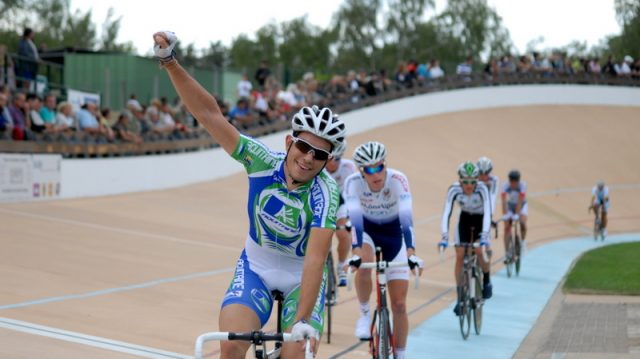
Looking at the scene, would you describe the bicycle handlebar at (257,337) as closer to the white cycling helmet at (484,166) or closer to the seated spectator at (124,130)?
the white cycling helmet at (484,166)

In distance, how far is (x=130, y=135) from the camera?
19406 millimetres

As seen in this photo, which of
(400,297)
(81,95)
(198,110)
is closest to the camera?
(198,110)

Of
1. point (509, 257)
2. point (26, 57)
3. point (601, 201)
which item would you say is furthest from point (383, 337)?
A: point (601, 201)

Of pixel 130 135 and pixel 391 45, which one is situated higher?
pixel 391 45

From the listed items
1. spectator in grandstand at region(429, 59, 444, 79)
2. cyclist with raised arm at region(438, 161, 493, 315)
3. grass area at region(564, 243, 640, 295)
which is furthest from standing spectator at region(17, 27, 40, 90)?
spectator in grandstand at region(429, 59, 444, 79)

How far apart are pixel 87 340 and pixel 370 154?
2.73 metres

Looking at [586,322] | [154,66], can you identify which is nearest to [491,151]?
[154,66]

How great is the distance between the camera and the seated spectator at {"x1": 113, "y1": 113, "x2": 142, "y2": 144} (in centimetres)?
1909

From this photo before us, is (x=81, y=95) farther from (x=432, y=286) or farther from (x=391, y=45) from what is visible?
(x=391, y=45)

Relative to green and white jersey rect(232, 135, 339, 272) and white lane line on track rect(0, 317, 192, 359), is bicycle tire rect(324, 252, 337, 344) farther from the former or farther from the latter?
green and white jersey rect(232, 135, 339, 272)

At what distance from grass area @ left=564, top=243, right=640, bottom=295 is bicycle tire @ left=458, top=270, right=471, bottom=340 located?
4525 mm

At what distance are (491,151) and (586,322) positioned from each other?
22404 millimetres

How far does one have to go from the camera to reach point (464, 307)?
978cm

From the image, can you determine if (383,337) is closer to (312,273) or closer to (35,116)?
(312,273)
